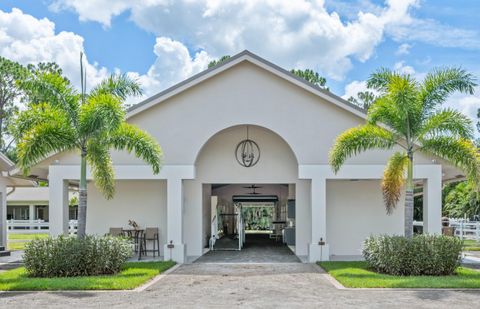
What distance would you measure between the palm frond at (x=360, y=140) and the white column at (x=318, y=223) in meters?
3.12

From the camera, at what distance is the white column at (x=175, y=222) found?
1830cm

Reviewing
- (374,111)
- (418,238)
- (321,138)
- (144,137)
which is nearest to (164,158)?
(144,137)

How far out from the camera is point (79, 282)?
42.9 feet

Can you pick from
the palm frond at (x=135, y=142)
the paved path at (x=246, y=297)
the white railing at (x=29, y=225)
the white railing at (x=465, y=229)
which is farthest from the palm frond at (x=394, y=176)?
the white railing at (x=29, y=225)

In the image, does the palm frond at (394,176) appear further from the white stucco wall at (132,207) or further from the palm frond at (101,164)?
the white stucco wall at (132,207)

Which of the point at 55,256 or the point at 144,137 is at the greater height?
the point at 144,137

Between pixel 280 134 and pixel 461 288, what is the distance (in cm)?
810

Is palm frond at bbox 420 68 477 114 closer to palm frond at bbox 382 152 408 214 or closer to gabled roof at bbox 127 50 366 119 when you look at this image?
palm frond at bbox 382 152 408 214

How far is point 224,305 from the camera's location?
10.9m

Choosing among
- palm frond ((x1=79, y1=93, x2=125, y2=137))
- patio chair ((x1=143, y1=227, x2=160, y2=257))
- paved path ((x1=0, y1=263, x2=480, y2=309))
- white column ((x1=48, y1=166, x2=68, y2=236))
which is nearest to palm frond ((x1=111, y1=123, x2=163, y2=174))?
palm frond ((x1=79, y1=93, x2=125, y2=137))

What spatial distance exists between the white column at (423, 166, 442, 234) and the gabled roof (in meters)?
2.96

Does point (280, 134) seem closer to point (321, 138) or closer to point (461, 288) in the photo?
point (321, 138)

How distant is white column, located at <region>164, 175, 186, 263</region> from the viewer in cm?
1830

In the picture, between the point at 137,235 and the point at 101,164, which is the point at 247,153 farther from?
the point at 101,164
